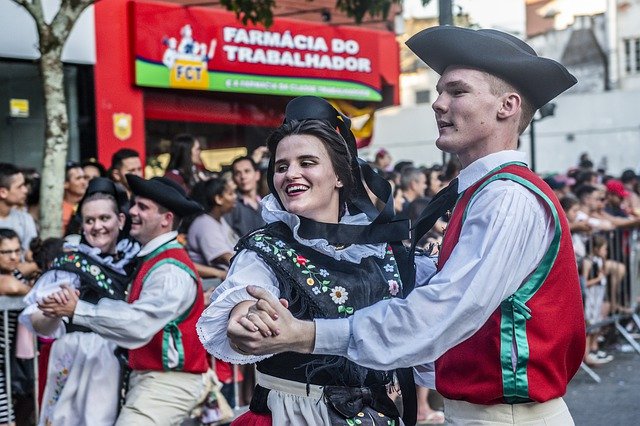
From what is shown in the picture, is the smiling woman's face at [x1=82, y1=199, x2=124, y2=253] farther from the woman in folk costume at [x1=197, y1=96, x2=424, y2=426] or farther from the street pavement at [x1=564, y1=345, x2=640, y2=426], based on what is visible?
the street pavement at [x1=564, y1=345, x2=640, y2=426]

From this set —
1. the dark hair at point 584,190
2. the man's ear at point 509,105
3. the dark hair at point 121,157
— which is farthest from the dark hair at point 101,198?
the dark hair at point 584,190

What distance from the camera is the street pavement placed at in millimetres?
7768

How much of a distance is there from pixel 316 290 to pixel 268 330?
2.07ft

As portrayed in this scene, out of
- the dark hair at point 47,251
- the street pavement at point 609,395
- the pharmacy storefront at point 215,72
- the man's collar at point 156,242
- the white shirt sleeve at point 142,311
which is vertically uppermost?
the pharmacy storefront at point 215,72

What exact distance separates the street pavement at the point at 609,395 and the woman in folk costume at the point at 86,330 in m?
3.88

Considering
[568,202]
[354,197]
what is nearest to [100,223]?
[354,197]

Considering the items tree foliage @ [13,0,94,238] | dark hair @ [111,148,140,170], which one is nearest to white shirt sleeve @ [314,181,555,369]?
tree foliage @ [13,0,94,238]

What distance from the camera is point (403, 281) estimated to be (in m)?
3.77

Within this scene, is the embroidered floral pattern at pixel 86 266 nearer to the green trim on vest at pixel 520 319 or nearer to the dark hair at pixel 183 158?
the green trim on vest at pixel 520 319

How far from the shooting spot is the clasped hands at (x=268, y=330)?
289 centimetres

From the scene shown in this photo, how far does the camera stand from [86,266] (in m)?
5.31

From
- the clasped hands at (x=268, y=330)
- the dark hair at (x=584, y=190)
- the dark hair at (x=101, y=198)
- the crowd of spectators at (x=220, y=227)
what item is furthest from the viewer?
the dark hair at (x=584, y=190)

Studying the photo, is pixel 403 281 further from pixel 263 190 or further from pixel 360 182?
pixel 263 190

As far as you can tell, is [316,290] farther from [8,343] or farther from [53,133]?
[53,133]
